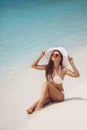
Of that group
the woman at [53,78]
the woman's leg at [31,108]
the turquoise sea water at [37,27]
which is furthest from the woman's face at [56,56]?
the turquoise sea water at [37,27]

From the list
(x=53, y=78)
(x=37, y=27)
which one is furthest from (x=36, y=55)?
(x=53, y=78)

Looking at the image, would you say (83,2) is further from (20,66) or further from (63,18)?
(20,66)

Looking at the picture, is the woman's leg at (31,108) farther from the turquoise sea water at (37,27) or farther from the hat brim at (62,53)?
the turquoise sea water at (37,27)

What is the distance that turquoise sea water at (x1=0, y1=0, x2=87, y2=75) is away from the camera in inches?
101

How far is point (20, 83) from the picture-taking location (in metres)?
2.23

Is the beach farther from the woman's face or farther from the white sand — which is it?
the woman's face

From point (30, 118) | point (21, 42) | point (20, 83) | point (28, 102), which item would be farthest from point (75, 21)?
point (30, 118)

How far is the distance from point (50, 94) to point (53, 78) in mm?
83

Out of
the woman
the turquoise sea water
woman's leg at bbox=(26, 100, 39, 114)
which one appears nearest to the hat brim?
the woman

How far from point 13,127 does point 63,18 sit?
1494mm

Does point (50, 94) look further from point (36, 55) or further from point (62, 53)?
point (36, 55)

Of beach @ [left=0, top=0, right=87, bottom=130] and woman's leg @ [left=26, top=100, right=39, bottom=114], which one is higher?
beach @ [left=0, top=0, right=87, bottom=130]

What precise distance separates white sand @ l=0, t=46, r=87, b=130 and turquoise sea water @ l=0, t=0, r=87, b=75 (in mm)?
159

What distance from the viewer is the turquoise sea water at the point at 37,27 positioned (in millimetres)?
2553
